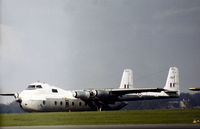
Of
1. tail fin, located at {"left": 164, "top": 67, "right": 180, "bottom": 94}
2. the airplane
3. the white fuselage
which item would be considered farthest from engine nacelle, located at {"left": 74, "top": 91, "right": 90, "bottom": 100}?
tail fin, located at {"left": 164, "top": 67, "right": 180, "bottom": 94}

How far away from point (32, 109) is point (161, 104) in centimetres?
3600

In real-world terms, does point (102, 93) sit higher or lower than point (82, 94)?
higher

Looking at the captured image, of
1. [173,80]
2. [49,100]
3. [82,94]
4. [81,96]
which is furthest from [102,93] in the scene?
[173,80]

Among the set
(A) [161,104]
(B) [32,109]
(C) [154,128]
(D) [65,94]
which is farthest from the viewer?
(A) [161,104]

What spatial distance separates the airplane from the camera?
53688mm

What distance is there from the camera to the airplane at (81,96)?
53.7 metres

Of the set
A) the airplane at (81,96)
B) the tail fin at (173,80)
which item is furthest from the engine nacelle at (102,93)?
the tail fin at (173,80)

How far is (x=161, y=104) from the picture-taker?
267 ft

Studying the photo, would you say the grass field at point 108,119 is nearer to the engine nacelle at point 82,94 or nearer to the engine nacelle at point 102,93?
the engine nacelle at point 82,94

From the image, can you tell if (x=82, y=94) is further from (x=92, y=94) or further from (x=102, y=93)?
(x=102, y=93)

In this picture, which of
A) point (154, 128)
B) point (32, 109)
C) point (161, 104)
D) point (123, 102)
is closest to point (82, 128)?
point (154, 128)

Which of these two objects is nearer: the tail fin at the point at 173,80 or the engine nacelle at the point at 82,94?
the engine nacelle at the point at 82,94

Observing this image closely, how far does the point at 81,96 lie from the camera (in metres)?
57.7

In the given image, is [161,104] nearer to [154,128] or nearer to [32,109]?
[32,109]
